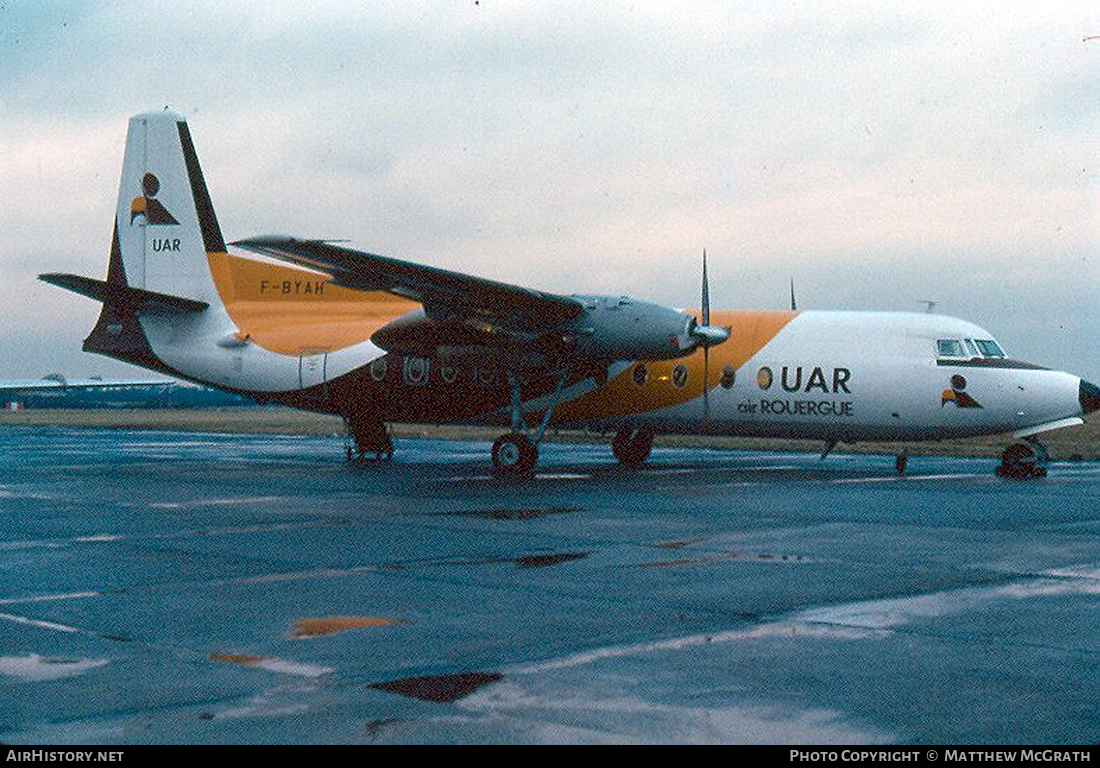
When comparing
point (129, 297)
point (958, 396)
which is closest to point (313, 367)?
point (129, 297)

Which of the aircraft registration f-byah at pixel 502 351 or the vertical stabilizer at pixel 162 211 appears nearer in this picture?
the aircraft registration f-byah at pixel 502 351

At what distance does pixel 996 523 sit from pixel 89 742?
43.3 ft

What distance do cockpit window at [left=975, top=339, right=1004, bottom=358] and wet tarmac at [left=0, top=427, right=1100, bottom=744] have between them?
5.56m

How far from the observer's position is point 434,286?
24875mm

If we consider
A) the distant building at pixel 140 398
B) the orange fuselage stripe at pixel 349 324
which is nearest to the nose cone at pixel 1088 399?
the orange fuselage stripe at pixel 349 324

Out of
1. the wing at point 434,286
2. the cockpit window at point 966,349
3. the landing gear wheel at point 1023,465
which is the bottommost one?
the landing gear wheel at point 1023,465

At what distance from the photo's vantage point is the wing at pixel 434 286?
23.3 meters

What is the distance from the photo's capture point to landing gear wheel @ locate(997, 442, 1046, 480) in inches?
996

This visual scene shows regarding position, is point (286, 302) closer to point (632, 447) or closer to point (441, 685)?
point (632, 447)

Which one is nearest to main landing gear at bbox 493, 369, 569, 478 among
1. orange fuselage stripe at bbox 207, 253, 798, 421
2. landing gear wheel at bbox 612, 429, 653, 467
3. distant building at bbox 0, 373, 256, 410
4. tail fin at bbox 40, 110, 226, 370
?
orange fuselage stripe at bbox 207, 253, 798, 421

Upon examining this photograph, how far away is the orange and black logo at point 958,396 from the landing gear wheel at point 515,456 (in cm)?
827

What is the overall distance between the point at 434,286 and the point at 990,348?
37.3 feet

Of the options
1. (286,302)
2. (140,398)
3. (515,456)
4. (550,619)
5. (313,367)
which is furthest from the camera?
(140,398)

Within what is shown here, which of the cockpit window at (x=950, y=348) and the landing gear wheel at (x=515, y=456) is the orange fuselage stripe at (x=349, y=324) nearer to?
the landing gear wheel at (x=515, y=456)
